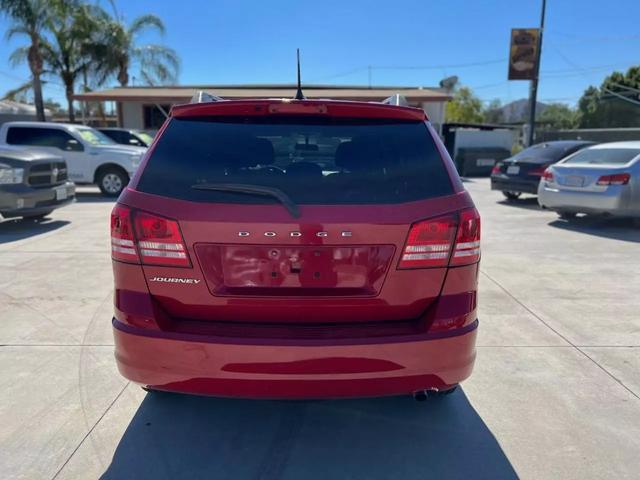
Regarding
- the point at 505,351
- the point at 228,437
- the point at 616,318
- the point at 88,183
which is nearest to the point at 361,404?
the point at 228,437

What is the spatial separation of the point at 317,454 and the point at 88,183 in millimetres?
12735

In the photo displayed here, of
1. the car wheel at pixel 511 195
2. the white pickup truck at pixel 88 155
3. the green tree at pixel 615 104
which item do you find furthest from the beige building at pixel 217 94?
the green tree at pixel 615 104

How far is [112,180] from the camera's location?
44.6 ft

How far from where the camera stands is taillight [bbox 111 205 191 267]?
2418 millimetres

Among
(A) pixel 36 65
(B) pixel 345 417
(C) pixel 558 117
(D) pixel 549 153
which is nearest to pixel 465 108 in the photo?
(C) pixel 558 117

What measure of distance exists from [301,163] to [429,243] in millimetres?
765

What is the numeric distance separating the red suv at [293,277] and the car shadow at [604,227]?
732cm

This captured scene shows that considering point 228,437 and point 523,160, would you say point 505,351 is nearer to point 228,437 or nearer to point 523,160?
point 228,437

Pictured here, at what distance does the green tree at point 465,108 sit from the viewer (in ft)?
186

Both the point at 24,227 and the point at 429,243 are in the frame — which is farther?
the point at 24,227

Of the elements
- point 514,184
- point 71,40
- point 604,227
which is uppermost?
point 71,40

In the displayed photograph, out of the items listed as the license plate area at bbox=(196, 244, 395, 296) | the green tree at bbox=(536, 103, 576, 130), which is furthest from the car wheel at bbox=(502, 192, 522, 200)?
the green tree at bbox=(536, 103, 576, 130)

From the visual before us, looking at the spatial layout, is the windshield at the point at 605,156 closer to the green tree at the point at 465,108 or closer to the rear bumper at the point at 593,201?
the rear bumper at the point at 593,201

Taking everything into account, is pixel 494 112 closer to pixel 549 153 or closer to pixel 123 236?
pixel 549 153
